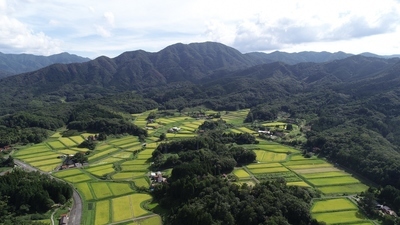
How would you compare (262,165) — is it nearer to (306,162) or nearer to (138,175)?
(306,162)

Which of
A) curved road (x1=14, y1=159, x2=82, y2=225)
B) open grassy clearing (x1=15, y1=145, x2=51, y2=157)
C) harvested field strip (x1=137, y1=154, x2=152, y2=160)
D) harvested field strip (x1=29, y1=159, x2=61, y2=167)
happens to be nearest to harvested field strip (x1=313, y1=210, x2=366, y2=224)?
curved road (x1=14, y1=159, x2=82, y2=225)

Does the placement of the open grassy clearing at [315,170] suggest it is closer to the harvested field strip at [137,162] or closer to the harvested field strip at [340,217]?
the harvested field strip at [340,217]

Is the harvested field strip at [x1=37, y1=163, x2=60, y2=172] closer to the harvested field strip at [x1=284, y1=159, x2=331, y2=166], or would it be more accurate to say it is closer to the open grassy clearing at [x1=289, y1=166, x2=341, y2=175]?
the harvested field strip at [x1=284, y1=159, x2=331, y2=166]

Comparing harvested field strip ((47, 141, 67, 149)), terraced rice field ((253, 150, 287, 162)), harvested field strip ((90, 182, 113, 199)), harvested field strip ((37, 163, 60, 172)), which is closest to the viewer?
harvested field strip ((90, 182, 113, 199))

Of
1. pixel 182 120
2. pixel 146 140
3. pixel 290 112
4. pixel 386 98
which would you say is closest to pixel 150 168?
pixel 146 140

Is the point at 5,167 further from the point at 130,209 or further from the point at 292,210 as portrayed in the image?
the point at 292,210
